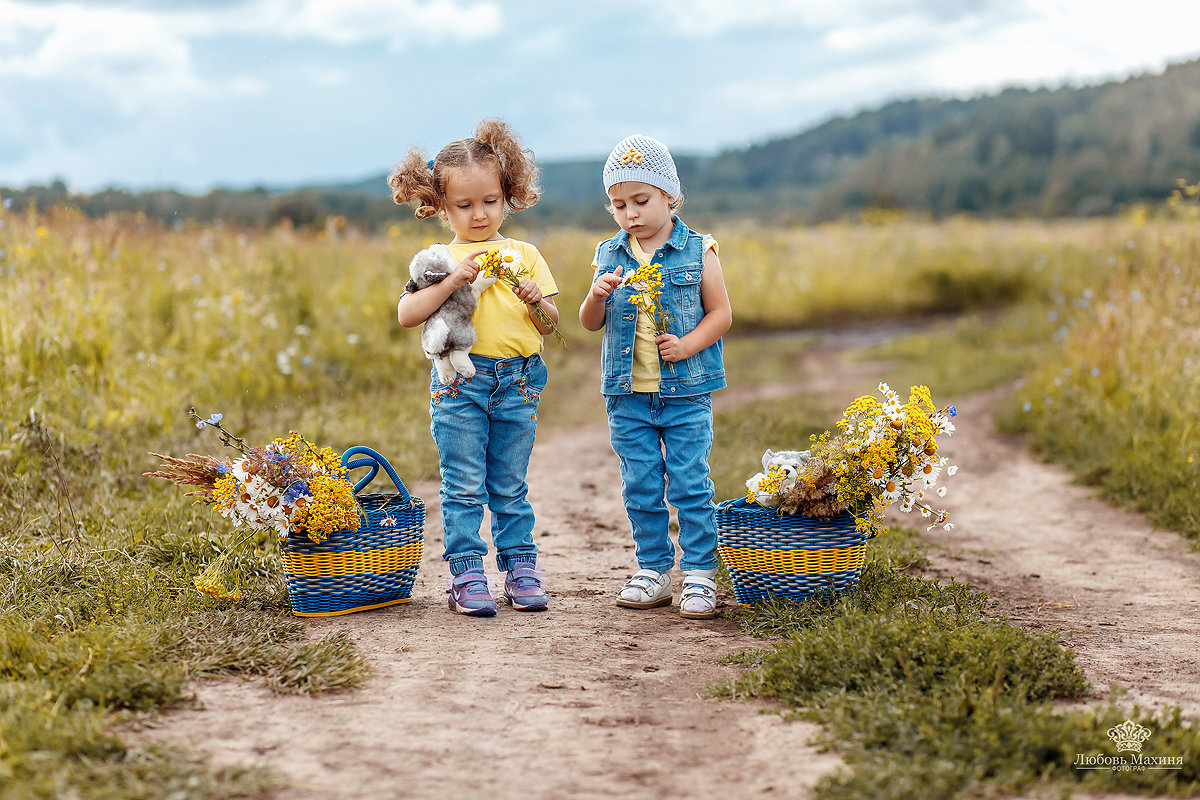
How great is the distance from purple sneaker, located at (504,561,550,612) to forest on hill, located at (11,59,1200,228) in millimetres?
25485

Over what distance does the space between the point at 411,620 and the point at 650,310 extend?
153cm

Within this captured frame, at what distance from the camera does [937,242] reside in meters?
19.5

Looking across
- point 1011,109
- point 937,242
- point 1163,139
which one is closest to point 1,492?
point 937,242

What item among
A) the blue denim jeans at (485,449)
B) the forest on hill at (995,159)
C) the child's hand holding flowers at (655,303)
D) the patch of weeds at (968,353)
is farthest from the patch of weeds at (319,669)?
the forest on hill at (995,159)

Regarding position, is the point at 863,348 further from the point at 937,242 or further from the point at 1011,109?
the point at 1011,109

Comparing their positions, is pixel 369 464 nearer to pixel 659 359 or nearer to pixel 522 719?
pixel 659 359

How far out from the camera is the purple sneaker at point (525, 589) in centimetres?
411

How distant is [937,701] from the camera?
2.84 metres

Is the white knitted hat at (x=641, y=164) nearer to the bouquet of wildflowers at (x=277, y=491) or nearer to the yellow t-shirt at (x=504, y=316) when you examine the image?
the yellow t-shirt at (x=504, y=316)

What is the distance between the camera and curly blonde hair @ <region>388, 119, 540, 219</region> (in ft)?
13.4

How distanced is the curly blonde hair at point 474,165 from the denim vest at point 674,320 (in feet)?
1.66

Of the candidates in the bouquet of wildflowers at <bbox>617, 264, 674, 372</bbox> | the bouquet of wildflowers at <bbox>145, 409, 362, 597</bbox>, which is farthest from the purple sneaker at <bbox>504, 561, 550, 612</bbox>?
the bouquet of wildflowers at <bbox>617, 264, 674, 372</bbox>

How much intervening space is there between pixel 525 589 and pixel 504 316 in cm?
110

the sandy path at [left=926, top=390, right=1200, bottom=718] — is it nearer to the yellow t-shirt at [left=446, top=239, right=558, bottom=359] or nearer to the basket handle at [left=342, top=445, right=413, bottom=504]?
the yellow t-shirt at [left=446, top=239, right=558, bottom=359]
